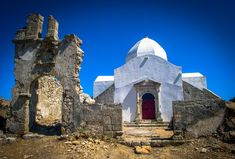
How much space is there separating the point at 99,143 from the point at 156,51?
14.7 m

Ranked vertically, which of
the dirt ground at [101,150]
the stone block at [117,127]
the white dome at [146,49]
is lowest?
the dirt ground at [101,150]

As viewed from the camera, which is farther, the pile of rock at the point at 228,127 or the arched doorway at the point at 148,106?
the arched doorway at the point at 148,106

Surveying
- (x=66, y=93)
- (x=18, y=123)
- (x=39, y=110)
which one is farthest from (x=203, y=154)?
(x=39, y=110)

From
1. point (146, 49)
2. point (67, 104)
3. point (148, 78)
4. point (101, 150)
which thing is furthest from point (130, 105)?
point (101, 150)

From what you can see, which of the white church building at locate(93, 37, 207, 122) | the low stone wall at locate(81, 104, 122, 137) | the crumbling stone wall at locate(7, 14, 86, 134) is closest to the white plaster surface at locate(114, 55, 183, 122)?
the white church building at locate(93, 37, 207, 122)

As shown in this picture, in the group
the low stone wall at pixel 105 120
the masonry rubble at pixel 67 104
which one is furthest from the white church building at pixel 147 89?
the low stone wall at pixel 105 120

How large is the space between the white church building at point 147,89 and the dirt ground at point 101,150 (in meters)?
8.10

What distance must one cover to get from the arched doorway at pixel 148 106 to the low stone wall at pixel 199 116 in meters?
8.08

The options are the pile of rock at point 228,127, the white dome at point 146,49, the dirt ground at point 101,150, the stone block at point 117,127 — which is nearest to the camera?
the dirt ground at point 101,150

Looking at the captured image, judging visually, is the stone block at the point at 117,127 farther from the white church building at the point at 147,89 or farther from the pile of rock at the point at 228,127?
the white church building at the point at 147,89

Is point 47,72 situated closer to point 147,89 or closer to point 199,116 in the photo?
point 199,116

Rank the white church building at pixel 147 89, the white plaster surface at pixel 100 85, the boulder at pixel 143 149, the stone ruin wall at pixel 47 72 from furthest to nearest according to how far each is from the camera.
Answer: the white plaster surface at pixel 100 85
the white church building at pixel 147 89
the stone ruin wall at pixel 47 72
the boulder at pixel 143 149

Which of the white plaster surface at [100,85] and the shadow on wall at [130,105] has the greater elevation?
the white plaster surface at [100,85]

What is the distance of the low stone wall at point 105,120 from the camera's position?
8.09 metres
